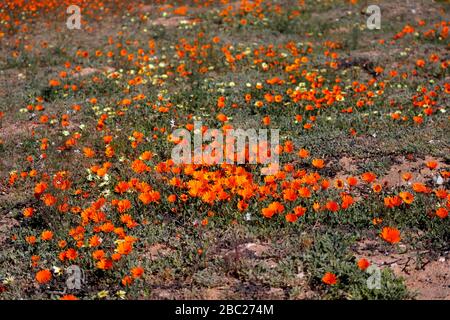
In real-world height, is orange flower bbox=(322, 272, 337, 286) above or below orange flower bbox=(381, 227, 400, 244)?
below

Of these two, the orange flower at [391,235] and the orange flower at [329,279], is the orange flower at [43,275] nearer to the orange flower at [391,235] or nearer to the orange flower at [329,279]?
the orange flower at [329,279]

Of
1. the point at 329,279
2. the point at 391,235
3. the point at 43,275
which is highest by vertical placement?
the point at 391,235

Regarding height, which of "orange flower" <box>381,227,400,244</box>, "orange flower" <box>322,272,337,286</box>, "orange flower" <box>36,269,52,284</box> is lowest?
"orange flower" <box>36,269,52,284</box>

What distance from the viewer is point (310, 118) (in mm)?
8211

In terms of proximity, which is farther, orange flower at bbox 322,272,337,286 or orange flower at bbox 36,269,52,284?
orange flower at bbox 36,269,52,284

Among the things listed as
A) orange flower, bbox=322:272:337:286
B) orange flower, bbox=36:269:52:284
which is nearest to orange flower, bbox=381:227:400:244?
orange flower, bbox=322:272:337:286

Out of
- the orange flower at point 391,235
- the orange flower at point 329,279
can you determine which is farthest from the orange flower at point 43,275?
the orange flower at point 391,235

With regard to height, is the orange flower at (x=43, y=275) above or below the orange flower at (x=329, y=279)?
below

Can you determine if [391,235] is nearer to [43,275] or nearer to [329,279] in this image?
[329,279]

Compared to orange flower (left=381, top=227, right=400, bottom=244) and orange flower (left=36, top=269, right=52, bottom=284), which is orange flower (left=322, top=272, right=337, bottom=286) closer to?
orange flower (left=381, top=227, right=400, bottom=244)

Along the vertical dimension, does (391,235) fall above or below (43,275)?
above

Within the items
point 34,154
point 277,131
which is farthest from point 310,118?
point 34,154

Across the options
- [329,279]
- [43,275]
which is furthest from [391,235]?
[43,275]
